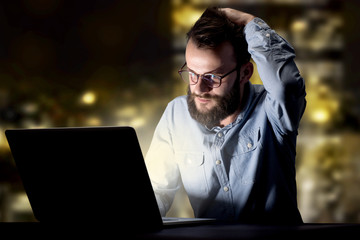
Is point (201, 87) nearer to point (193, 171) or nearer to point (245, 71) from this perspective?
point (245, 71)

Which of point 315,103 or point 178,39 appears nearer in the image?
point 315,103

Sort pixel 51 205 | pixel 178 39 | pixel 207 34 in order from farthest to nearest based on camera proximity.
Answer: pixel 178 39 → pixel 207 34 → pixel 51 205

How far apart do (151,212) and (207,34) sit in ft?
3.17

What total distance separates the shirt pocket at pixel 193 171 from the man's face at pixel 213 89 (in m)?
0.14

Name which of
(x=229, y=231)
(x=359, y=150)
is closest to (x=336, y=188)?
(x=359, y=150)

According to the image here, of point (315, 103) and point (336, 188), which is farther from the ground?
point (315, 103)

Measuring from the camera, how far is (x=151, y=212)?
37.1 inches

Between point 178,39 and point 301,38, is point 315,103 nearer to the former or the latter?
point 301,38

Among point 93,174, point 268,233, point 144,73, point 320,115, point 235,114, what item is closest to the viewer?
point 268,233

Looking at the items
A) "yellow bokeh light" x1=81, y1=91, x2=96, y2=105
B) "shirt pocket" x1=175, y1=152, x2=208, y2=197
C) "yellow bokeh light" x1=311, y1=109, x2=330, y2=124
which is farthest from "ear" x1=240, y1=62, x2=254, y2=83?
"yellow bokeh light" x1=81, y1=91, x2=96, y2=105

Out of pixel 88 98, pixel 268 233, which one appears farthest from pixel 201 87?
pixel 88 98

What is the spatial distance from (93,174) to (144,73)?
204 cm

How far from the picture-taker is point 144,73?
2.95 metres

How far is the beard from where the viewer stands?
175cm
